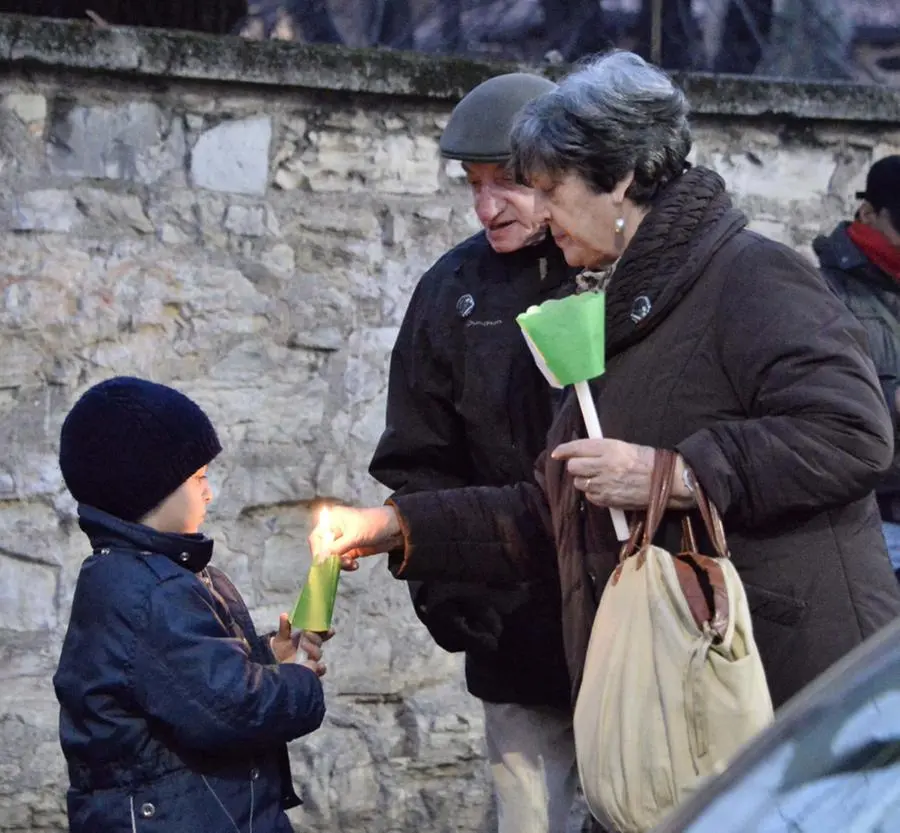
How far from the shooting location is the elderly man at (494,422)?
347 centimetres

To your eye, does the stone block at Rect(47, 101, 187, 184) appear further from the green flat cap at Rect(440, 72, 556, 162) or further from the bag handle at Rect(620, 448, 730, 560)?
the bag handle at Rect(620, 448, 730, 560)

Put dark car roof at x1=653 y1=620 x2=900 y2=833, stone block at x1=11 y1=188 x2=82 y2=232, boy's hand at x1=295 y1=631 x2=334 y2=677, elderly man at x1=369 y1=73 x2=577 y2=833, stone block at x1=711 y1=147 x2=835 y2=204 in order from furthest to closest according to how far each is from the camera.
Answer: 1. stone block at x1=711 y1=147 x2=835 y2=204
2. stone block at x1=11 y1=188 x2=82 y2=232
3. elderly man at x1=369 y1=73 x2=577 y2=833
4. boy's hand at x1=295 y1=631 x2=334 y2=677
5. dark car roof at x1=653 y1=620 x2=900 y2=833

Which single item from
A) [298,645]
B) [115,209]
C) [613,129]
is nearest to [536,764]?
[298,645]

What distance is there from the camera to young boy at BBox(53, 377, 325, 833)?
2.93 metres

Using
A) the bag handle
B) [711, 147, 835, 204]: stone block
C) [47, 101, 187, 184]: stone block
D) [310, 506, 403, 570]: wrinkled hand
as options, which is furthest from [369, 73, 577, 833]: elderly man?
[711, 147, 835, 204]: stone block

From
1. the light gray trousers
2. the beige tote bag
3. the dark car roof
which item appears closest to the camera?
the dark car roof

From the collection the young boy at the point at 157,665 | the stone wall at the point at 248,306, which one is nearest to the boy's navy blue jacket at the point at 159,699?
the young boy at the point at 157,665

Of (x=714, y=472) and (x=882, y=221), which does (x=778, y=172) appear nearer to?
(x=882, y=221)

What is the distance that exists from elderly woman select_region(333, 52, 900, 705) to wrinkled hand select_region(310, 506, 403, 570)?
1.28ft

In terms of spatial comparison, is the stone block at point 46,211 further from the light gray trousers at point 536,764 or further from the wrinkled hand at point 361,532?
the light gray trousers at point 536,764

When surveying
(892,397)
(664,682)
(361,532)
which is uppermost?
(892,397)

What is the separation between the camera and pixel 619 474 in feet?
8.75

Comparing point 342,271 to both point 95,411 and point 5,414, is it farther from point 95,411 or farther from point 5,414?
point 95,411

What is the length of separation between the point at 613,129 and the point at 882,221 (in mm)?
2048
